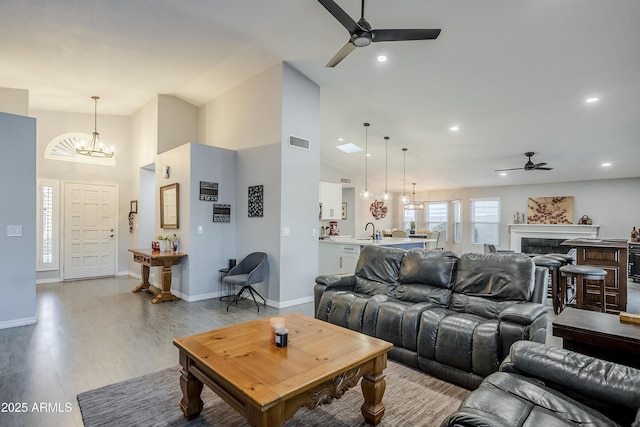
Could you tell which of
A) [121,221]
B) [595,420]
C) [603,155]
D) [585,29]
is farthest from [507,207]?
[121,221]

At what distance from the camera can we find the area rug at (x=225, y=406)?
2.06 meters

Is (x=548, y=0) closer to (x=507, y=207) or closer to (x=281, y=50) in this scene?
(x=281, y=50)

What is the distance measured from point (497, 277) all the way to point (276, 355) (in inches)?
80.9

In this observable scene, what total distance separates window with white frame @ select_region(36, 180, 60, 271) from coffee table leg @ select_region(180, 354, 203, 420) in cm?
620

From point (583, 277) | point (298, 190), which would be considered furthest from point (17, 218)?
point (583, 277)

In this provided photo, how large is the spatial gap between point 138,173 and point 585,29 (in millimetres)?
7689

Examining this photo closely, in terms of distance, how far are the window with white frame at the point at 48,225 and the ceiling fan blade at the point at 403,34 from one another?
687 centimetres

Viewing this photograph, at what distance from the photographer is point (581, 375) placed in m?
1.55

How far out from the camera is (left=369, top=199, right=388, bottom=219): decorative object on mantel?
11367mm

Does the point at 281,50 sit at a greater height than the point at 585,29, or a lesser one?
greater

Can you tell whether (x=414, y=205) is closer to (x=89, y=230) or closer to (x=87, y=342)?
(x=89, y=230)

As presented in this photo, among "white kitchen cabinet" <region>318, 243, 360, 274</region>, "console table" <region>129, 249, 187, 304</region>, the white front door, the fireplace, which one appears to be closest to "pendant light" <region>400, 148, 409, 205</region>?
"white kitchen cabinet" <region>318, 243, 360, 274</region>

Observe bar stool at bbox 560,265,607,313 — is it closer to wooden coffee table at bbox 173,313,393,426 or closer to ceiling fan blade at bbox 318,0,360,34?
wooden coffee table at bbox 173,313,393,426

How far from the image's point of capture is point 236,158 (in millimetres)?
5695
